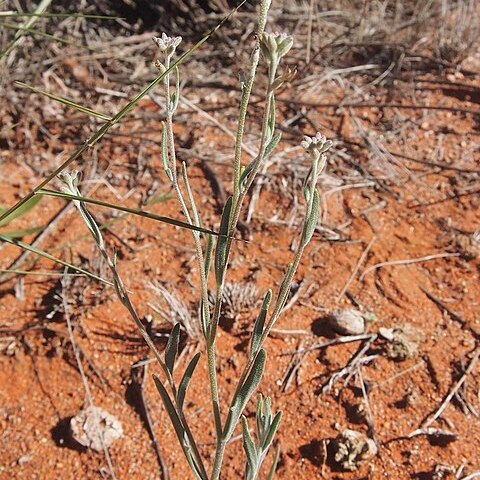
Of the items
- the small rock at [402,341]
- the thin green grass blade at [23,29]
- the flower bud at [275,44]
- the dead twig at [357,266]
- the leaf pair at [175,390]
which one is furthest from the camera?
the dead twig at [357,266]

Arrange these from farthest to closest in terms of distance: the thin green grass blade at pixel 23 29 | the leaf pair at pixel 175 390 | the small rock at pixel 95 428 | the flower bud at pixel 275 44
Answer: the small rock at pixel 95 428 < the thin green grass blade at pixel 23 29 < the leaf pair at pixel 175 390 < the flower bud at pixel 275 44

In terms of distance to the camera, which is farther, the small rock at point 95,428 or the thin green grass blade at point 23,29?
the small rock at point 95,428

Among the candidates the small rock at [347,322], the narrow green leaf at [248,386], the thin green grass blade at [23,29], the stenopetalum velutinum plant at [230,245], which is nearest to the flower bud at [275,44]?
the stenopetalum velutinum plant at [230,245]

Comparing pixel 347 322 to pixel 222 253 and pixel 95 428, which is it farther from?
pixel 222 253

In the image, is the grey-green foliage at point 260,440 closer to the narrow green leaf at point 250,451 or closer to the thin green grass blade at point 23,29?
the narrow green leaf at point 250,451

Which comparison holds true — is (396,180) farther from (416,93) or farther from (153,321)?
(153,321)

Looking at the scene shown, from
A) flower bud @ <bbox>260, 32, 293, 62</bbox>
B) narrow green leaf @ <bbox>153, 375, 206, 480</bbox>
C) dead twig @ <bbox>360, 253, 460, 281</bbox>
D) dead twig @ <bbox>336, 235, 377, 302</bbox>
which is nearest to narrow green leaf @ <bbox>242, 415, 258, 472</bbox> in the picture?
narrow green leaf @ <bbox>153, 375, 206, 480</bbox>

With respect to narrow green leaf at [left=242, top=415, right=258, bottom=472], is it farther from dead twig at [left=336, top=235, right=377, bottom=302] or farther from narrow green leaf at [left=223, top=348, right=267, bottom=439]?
dead twig at [left=336, top=235, right=377, bottom=302]
